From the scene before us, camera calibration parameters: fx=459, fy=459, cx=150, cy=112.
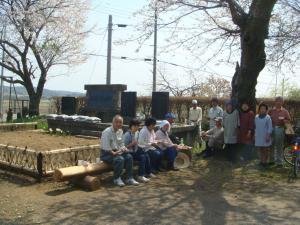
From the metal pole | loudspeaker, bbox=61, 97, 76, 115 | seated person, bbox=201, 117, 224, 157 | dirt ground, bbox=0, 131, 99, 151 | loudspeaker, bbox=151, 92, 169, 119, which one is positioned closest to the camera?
seated person, bbox=201, 117, 224, 157

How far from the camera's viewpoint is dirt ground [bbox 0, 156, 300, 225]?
6.26 meters

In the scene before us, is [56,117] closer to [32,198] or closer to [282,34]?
[282,34]

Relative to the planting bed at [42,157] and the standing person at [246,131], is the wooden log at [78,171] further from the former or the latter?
the standing person at [246,131]

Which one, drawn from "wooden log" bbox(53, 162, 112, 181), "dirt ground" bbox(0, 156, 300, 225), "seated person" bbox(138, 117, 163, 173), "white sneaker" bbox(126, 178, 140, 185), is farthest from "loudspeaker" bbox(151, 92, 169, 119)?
"white sneaker" bbox(126, 178, 140, 185)

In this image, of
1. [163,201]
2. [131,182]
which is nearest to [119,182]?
[131,182]

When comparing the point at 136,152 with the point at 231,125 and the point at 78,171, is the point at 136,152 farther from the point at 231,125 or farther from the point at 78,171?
the point at 231,125

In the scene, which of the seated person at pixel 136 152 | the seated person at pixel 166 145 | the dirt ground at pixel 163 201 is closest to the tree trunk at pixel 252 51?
the seated person at pixel 166 145

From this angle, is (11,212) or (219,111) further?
(219,111)

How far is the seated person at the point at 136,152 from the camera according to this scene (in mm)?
8719

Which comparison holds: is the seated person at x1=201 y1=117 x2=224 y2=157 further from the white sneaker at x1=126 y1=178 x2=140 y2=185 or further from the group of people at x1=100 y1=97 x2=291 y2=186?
the white sneaker at x1=126 y1=178 x2=140 y2=185

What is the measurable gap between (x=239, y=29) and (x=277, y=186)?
5044mm

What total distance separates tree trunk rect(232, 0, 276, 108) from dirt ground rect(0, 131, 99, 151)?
14.6 ft

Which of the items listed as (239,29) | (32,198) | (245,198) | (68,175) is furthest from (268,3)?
(32,198)

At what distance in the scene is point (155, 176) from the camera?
902 cm
